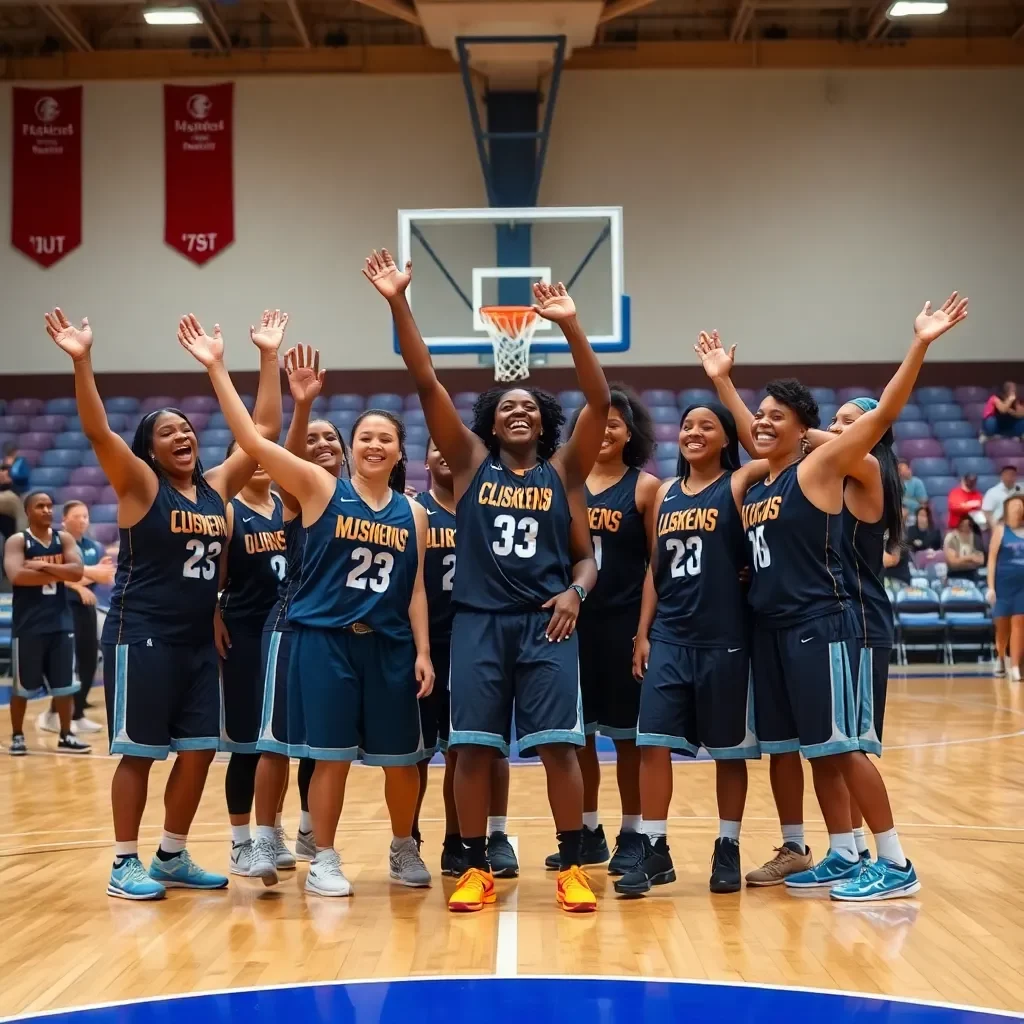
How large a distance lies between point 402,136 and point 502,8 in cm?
412

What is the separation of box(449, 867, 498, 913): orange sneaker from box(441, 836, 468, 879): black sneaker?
0.49 m

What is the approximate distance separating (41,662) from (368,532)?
18.4 feet

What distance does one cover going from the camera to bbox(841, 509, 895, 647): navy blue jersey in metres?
5.18

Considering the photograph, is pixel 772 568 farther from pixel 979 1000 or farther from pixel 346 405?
pixel 346 405

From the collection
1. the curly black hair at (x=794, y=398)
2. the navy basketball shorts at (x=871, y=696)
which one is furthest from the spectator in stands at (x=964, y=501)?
the curly black hair at (x=794, y=398)

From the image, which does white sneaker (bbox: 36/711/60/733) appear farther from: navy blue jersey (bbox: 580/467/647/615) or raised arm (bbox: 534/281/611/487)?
raised arm (bbox: 534/281/611/487)

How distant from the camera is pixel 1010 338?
19.5 metres

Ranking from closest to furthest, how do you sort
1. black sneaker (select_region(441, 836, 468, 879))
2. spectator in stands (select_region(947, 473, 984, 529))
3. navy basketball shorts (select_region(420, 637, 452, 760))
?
black sneaker (select_region(441, 836, 468, 879))
navy basketball shorts (select_region(420, 637, 452, 760))
spectator in stands (select_region(947, 473, 984, 529))

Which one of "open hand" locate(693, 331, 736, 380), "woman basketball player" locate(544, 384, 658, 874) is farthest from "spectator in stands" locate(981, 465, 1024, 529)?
"woman basketball player" locate(544, 384, 658, 874)

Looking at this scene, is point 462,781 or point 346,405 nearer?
point 462,781

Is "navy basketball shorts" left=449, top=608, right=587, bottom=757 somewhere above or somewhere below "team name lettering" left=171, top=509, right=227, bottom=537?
below

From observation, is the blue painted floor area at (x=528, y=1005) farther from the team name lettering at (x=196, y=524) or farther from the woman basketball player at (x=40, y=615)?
the woman basketball player at (x=40, y=615)

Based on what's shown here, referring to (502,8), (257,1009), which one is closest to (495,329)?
(502,8)

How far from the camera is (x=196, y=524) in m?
5.21
